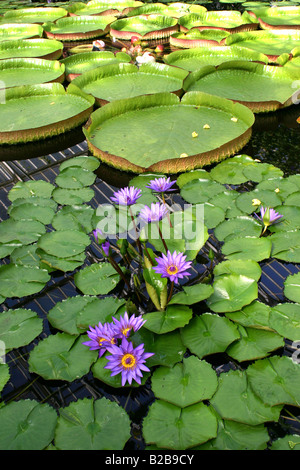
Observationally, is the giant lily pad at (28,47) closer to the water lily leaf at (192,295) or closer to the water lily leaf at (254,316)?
the water lily leaf at (192,295)

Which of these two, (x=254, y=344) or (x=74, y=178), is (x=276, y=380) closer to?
(x=254, y=344)

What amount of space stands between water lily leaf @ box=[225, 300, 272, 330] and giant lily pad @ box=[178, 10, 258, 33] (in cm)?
453

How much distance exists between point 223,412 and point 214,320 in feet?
1.37

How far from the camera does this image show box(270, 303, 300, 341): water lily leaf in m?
1.70

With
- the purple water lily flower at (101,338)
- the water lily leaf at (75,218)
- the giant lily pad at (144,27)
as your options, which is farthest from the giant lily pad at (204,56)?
the purple water lily flower at (101,338)

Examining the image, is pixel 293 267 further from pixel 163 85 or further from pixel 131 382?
pixel 163 85

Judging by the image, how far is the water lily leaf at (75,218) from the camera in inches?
92.7

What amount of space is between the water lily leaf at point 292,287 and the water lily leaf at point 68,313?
0.94m

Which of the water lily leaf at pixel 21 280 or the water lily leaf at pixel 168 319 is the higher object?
the water lily leaf at pixel 168 319

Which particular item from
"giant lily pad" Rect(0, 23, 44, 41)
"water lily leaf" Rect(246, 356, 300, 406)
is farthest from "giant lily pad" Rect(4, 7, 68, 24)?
"water lily leaf" Rect(246, 356, 300, 406)

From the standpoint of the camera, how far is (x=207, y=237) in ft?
6.96

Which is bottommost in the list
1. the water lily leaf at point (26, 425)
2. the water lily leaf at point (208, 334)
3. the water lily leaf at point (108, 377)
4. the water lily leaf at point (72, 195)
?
the water lily leaf at point (26, 425)

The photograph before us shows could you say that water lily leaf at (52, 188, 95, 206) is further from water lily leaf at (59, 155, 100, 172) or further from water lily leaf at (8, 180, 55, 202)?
water lily leaf at (59, 155, 100, 172)

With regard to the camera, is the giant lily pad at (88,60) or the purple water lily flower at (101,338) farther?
the giant lily pad at (88,60)
